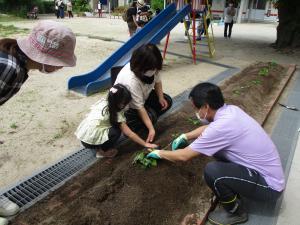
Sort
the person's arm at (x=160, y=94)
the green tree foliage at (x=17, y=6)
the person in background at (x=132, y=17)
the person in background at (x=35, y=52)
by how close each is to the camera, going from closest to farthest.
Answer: the person in background at (x=35, y=52), the person's arm at (x=160, y=94), the person in background at (x=132, y=17), the green tree foliage at (x=17, y=6)

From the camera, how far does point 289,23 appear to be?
1030cm

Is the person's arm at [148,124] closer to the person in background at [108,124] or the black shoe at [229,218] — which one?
the person in background at [108,124]

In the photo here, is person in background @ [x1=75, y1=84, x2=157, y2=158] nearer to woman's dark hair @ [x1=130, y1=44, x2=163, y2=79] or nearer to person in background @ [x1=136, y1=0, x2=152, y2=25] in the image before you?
woman's dark hair @ [x1=130, y1=44, x2=163, y2=79]

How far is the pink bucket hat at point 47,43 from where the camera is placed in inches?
76.3

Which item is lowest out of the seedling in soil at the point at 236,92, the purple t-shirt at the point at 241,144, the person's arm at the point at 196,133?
the seedling in soil at the point at 236,92

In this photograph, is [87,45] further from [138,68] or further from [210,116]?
[210,116]

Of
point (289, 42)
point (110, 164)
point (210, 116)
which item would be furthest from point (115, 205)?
point (289, 42)

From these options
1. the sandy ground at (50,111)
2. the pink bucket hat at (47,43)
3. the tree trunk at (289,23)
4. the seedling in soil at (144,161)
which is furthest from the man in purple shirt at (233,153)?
the tree trunk at (289,23)

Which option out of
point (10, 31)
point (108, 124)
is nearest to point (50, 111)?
point (108, 124)

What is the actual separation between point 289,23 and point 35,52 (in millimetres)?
10241

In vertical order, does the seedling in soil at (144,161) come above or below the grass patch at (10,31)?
below

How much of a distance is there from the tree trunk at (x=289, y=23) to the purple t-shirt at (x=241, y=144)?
9.28 meters

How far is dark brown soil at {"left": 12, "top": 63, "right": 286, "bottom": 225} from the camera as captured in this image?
233cm

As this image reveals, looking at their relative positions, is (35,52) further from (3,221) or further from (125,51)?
(125,51)
